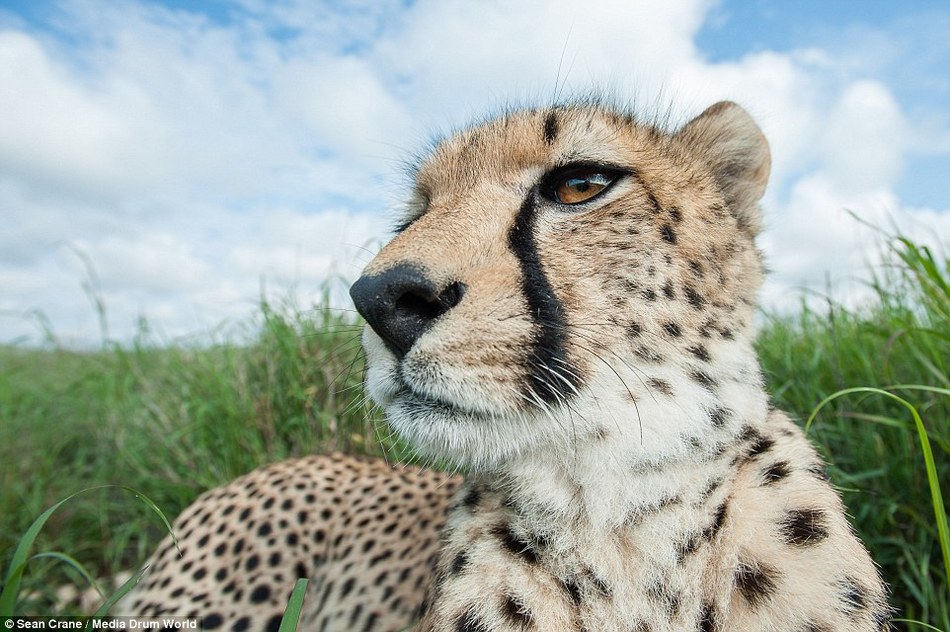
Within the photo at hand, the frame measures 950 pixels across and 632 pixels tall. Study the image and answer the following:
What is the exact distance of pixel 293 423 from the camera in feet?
10.2

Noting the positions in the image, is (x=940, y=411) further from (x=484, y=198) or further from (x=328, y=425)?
(x=328, y=425)

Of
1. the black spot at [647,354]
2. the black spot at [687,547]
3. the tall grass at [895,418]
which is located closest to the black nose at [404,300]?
the black spot at [647,354]

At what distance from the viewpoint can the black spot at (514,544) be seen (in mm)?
1169

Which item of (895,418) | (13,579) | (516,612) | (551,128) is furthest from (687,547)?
(895,418)

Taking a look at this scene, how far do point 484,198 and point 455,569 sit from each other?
68cm

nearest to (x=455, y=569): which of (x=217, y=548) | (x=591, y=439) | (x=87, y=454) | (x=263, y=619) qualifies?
(x=591, y=439)

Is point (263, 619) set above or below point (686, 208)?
below

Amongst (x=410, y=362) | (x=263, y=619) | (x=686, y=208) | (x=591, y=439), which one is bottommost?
(x=263, y=619)

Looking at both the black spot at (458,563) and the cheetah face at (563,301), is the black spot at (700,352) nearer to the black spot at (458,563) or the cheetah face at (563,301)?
the cheetah face at (563,301)

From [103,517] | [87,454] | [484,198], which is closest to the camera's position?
[484,198]

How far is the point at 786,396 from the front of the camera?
9.19ft

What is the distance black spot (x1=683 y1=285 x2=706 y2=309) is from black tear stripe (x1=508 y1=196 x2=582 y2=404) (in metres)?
0.27

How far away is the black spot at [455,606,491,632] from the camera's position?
111 centimetres

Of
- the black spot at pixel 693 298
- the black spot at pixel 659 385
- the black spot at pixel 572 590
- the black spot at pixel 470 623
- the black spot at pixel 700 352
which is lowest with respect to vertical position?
the black spot at pixel 470 623
